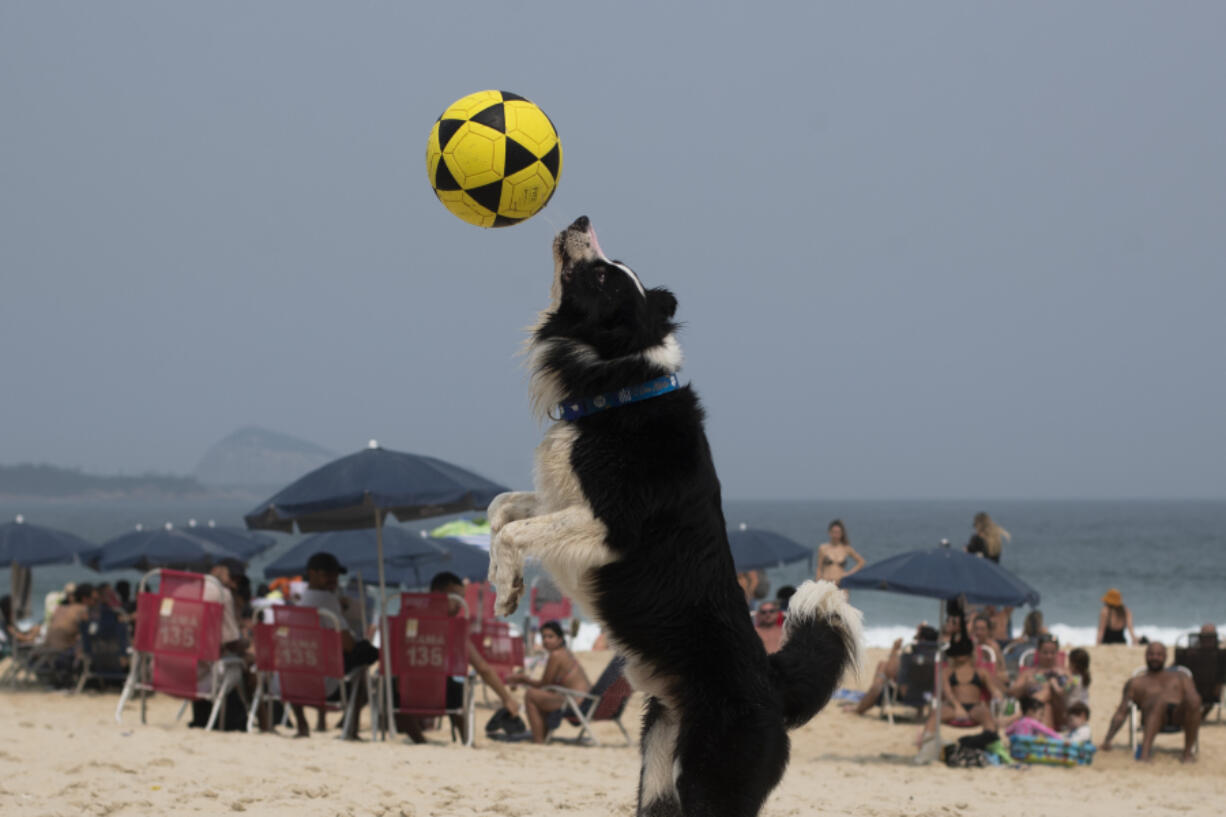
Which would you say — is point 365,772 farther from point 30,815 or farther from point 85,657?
point 85,657

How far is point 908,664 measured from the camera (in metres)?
11.0

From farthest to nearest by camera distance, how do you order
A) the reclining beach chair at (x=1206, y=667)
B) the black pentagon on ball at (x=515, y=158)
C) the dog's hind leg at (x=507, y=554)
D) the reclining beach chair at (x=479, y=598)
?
the reclining beach chair at (x=479, y=598) < the reclining beach chair at (x=1206, y=667) < the black pentagon on ball at (x=515, y=158) < the dog's hind leg at (x=507, y=554)

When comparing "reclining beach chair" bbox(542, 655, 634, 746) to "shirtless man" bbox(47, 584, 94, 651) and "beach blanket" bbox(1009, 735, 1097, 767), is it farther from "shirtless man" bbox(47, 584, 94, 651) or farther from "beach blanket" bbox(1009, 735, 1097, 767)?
"shirtless man" bbox(47, 584, 94, 651)

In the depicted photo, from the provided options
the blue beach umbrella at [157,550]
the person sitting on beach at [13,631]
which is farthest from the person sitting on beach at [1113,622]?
the person sitting on beach at [13,631]

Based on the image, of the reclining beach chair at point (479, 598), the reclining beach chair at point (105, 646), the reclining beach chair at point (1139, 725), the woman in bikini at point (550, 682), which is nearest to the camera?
the woman in bikini at point (550, 682)

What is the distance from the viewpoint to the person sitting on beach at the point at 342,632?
884 cm

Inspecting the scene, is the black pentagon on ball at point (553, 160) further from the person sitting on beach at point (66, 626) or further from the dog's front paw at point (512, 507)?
the person sitting on beach at point (66, 626)

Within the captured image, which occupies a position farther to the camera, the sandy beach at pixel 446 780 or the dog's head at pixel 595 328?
the sandy beach at pixel 446 780

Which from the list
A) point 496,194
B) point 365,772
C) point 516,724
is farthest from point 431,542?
point 496,194

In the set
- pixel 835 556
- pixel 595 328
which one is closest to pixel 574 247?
pixel 595 328

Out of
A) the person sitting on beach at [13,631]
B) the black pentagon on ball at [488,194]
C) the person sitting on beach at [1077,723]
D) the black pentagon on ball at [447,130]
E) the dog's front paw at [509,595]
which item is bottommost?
the person sitting on beach at [13,631]

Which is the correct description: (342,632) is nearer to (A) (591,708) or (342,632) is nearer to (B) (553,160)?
(A) (591,708)

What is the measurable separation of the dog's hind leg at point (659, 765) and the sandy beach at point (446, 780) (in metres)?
2.25

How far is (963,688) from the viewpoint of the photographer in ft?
32.7
